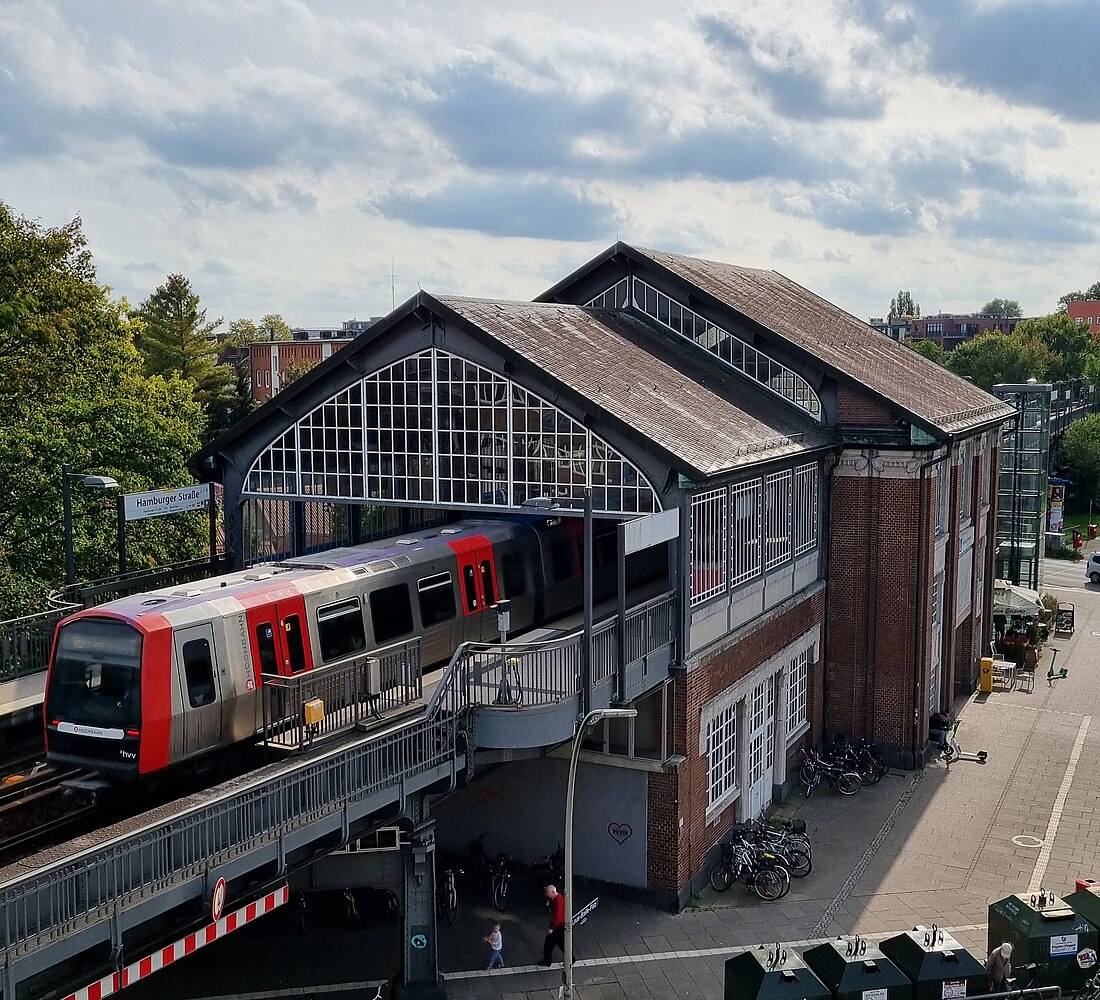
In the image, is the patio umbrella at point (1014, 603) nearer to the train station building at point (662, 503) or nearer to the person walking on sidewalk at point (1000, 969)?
the train station building at point (662, 503)

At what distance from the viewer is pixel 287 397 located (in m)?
23.0

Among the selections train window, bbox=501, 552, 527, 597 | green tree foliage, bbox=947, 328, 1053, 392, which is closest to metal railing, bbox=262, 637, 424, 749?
train window, bbox=501, 552, 527, 597

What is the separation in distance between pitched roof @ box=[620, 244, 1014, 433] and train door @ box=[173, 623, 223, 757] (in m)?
16.1

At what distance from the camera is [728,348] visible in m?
28.6

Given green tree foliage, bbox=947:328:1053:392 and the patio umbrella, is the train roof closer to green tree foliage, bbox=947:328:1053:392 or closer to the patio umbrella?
the patio umbrella

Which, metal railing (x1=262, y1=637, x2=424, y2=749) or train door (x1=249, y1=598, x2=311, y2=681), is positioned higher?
train door (x1=249, y1=598, x2=311, y2=681)

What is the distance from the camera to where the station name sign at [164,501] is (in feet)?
70.9

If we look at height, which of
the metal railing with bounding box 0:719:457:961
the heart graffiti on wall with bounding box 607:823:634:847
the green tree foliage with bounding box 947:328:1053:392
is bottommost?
the heart graffiti on wall with bounding box 607:823:634:847

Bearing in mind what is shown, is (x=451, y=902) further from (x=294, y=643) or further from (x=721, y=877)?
(x=294, y=643)

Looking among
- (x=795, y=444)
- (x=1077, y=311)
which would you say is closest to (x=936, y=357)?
(x=1077, y=311)

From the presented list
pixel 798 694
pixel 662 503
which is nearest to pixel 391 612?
pixel 662 503

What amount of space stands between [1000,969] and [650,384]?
39.7 feet

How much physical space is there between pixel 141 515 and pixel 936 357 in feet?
330

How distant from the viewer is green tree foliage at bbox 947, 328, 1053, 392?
10075cm
